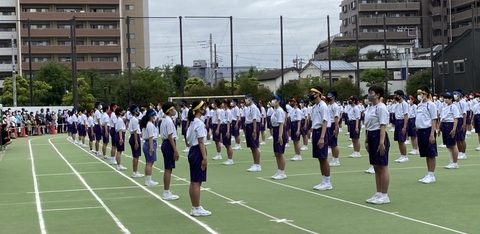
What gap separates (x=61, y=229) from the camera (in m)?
9.90

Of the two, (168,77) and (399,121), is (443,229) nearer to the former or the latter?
(399,121)

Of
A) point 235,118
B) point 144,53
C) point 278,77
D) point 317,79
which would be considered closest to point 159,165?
point 235,118

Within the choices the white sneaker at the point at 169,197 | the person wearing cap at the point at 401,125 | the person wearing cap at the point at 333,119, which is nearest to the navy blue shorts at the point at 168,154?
the white sneaker at the point at 169,197

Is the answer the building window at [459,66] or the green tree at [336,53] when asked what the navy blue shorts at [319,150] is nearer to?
the building window at [459,66]

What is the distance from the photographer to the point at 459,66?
196 ft

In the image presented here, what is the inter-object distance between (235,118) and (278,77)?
198ft

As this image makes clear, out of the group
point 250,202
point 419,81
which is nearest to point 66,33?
point 419,81

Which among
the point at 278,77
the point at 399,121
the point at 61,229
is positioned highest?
the point at 278,77

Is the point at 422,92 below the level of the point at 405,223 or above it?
above

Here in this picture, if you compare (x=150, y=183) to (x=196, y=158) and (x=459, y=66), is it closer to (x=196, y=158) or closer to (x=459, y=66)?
(x=196, y=158)

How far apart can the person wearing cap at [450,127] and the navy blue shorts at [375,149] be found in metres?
5.13

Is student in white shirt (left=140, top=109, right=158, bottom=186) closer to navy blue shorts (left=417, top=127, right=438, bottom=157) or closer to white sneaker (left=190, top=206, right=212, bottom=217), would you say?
white sneaker (left=190, top=206, right=212, bottom=217)

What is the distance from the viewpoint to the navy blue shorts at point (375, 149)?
36.5ft

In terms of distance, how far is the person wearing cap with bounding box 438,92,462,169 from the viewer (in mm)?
16078
